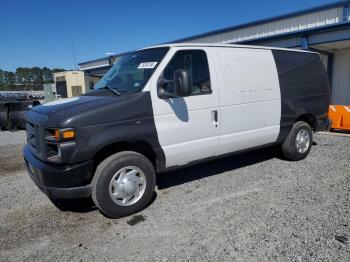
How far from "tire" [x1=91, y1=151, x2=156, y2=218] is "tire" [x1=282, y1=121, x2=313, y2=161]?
3.15 m

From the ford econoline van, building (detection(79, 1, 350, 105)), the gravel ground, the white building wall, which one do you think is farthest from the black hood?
the white building wall

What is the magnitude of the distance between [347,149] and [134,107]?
5.60 meters

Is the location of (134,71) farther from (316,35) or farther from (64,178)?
(316,35)

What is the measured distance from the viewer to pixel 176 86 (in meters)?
3.83

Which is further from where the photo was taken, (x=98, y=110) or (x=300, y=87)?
(x=300, y=87)

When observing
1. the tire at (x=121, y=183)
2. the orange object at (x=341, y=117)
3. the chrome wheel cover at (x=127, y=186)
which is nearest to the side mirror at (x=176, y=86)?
the tire at (x=121, y=183)

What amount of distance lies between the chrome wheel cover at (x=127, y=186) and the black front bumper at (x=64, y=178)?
0.31 m

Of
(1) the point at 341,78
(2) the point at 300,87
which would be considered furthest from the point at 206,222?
(1) the point at 341,78

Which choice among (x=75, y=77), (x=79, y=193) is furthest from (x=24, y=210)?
(x=75, y=77)

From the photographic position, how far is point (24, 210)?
422 centimetres

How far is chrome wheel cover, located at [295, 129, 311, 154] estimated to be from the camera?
6.02 metres

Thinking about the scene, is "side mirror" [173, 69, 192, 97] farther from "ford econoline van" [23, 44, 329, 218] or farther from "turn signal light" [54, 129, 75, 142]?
"turn signal light" [54, 129, 75, 142]

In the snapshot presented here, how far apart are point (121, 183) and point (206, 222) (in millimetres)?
1153

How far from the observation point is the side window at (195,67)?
4.23m
